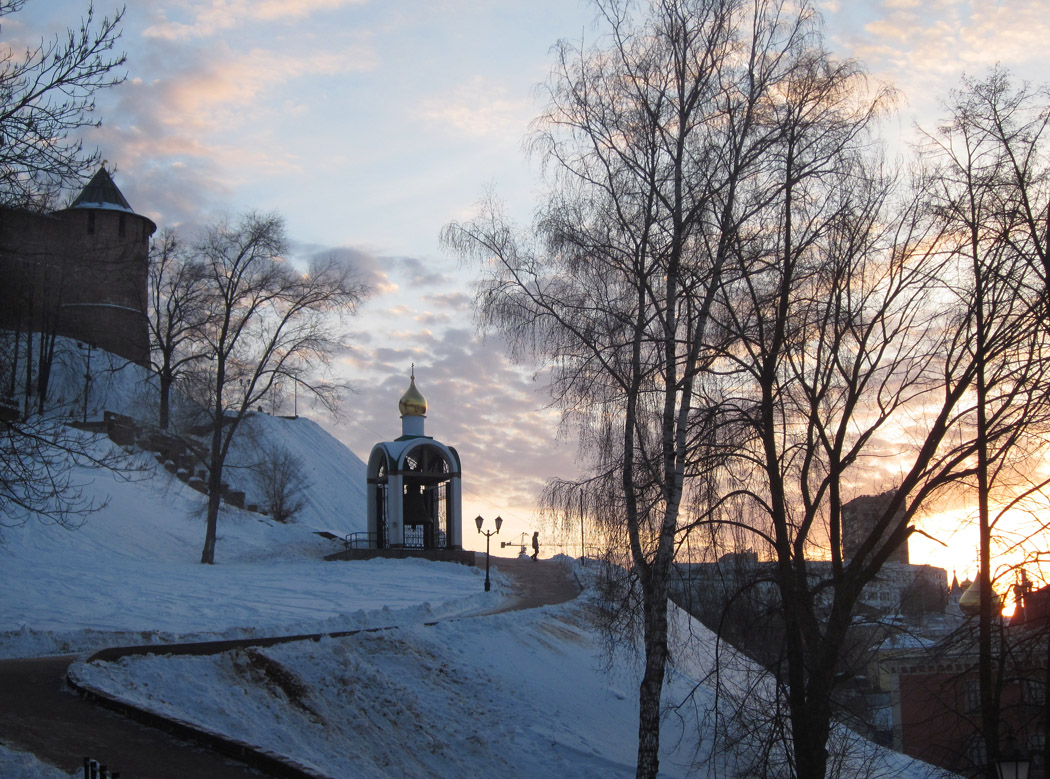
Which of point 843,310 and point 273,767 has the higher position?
point 843,310

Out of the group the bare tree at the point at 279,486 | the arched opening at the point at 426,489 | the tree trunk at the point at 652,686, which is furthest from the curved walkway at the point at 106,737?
the bare tree at the point at 279,486

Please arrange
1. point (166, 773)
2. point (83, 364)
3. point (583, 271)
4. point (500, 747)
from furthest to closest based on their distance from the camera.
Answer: point (83, 364) < point (500, 747) < point (583, 271) < point (166, 773)

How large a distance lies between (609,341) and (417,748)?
19.5ft

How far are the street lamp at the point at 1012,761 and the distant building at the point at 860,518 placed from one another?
3343mm

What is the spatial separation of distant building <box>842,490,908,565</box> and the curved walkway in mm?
7276

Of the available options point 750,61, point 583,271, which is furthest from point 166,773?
point 750,61

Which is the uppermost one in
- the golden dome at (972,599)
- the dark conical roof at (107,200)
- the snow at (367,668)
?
the dark conical roof at (107,200)

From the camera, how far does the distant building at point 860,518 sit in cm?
1188

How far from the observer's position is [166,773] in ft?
28.0

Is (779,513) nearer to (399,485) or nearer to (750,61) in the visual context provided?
(750,61)

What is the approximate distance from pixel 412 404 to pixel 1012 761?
97.7 ft

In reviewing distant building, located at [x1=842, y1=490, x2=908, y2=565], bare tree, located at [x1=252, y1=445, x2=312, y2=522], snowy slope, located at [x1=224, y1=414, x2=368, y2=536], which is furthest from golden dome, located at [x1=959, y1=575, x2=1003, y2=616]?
snowy slope, located at [x1=224, y1=414, x2=368, y2=536]

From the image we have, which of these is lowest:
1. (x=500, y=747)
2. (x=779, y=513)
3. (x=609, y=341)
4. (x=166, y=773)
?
(x=500, y=747)

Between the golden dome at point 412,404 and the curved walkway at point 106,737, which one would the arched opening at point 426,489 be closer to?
the golden dome at point 412,404
